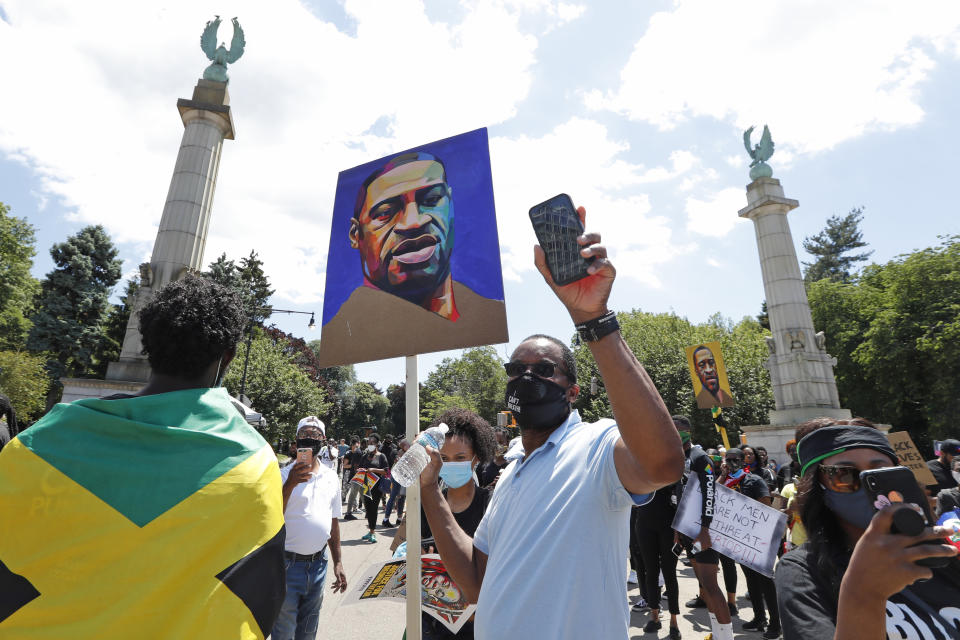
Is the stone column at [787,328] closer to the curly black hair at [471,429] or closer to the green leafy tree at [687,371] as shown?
the green leafy tree at [687,371]

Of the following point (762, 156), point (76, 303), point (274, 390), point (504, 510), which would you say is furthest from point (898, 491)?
point (76, 303)

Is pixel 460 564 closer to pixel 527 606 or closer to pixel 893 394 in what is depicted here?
pixel 527 606

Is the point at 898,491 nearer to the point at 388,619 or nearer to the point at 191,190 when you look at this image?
the point at 388,619

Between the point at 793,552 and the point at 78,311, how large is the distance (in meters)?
44.7

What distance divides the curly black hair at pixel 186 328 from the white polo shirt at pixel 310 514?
238 centimetres

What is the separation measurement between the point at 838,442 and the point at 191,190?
1612 cm

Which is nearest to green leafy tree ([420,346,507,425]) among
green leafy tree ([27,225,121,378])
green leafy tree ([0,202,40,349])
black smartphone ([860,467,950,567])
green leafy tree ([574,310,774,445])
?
green leafy tree ([574,310,774,445])

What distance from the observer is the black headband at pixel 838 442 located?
176 cm

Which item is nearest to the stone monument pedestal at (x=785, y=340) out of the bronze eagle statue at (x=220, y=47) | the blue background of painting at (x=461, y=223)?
the blue background of painting at (x=461, y=223)

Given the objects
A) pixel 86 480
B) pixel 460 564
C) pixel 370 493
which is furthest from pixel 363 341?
pixel 370 493

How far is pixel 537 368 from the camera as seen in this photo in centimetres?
207

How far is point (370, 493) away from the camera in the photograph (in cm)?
1145

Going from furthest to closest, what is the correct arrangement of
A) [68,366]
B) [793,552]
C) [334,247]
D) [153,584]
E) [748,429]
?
1. [68,366]
2. [748,429]
3. [334,247]
4. [793,552]
5. [153,584]

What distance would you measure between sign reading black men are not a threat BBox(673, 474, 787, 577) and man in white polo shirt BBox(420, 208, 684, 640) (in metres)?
3.95
